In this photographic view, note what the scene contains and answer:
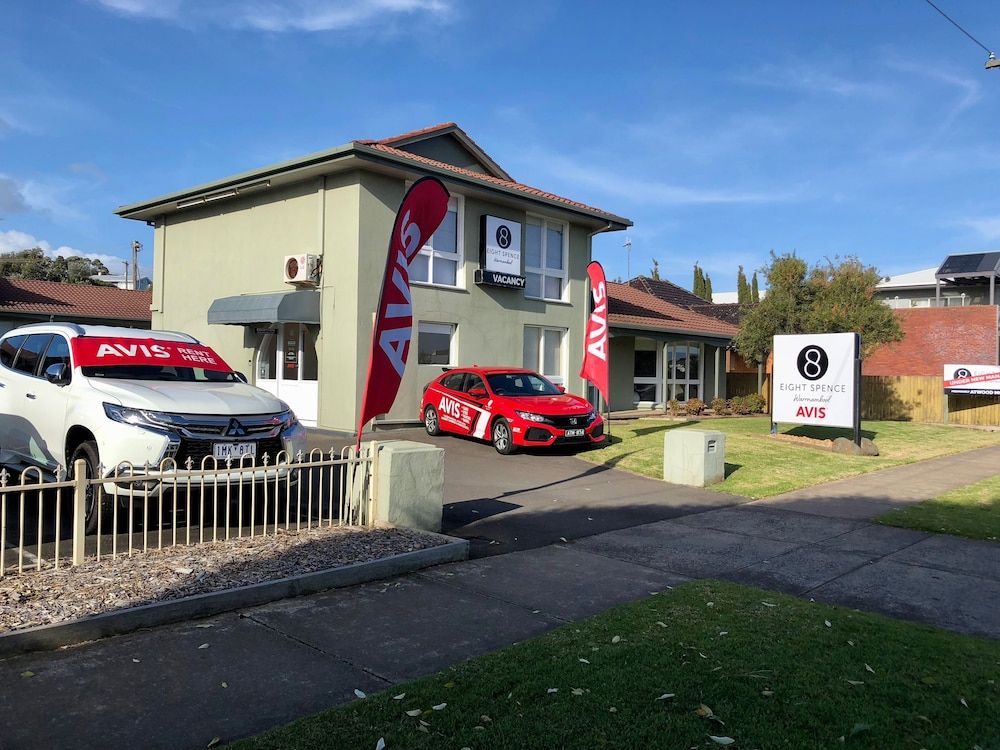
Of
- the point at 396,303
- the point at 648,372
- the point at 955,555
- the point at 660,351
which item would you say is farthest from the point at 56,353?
the point at 660,351

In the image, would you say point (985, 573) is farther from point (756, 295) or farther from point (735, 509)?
point (756, 295)

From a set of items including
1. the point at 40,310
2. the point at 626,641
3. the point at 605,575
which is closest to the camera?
the point at 626,641

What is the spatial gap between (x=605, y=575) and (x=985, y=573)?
11.4 feet

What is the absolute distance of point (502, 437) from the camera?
13859 mm

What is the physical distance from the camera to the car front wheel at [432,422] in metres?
15.6

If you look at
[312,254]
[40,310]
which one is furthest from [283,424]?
[40,310]

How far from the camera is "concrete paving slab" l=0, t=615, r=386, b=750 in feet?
11.3

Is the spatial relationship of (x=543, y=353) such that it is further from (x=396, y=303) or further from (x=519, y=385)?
(x=396, y=303)

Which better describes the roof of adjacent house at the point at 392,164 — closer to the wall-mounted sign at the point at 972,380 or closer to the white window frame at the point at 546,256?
the white window frame at the point at 546,256

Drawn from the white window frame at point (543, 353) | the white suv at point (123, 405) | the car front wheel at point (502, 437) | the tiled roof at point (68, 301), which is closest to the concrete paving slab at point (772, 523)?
the car front wheel at point (502, 437)

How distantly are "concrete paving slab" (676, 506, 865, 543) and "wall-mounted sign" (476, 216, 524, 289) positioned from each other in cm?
1010

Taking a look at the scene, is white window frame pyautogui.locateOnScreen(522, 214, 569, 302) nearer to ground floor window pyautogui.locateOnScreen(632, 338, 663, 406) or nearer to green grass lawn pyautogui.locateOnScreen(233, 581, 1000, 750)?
ground floor window pyautogui.locateOnScreen(632, 338, 663, 406)

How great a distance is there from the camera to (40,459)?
7.65 metres

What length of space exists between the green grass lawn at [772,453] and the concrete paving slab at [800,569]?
3.53 metres
